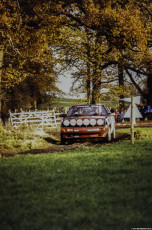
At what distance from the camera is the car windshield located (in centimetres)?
1238

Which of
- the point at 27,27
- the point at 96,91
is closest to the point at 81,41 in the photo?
the point at 96,91

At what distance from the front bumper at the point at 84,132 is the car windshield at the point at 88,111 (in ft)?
2.98

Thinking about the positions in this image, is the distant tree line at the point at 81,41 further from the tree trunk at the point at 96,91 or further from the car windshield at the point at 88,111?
the car windshield at the point at 88,111

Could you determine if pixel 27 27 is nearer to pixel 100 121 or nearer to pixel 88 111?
pixel 88 111

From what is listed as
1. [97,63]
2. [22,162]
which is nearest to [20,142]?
[22,162]

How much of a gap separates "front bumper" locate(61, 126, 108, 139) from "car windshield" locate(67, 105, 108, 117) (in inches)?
35.8

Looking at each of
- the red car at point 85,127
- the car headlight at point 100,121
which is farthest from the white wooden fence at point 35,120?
the car headlight at point 100,121

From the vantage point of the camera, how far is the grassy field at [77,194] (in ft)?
10.9

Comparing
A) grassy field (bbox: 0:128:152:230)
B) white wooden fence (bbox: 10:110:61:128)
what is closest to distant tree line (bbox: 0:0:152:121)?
white wooden fence (bbox: 10:110:61:128)

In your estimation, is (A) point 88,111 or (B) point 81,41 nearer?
(A) point 88,111

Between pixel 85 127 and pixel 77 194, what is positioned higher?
pixel 85 127

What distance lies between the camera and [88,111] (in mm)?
12625

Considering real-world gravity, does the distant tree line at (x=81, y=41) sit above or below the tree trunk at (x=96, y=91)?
above

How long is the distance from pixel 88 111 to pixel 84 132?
4.35ft
